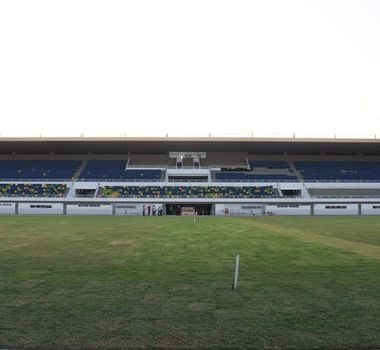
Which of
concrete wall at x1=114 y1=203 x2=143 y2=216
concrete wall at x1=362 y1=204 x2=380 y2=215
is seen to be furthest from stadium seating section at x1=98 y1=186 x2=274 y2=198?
concrete wall at x1=362 y1=204 x2=380 y2=215

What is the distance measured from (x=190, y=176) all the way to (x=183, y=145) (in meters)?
5.18

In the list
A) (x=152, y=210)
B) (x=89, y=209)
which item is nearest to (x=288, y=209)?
(x=152, y=210)

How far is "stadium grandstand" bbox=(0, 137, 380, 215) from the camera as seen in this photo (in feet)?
185

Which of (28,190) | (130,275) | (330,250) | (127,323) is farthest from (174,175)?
(127,323)

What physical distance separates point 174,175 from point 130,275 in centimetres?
5297

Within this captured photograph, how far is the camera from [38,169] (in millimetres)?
65688

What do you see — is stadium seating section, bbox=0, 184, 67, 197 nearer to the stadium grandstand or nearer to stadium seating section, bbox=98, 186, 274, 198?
the stadium grandstand

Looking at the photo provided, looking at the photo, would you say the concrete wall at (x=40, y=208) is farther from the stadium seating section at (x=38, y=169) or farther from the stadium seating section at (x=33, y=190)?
the stadium seating section at (x=38, y=169)

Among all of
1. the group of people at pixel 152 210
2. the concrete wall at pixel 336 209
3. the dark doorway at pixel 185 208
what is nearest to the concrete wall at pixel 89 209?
the group of people at pixel 152 210

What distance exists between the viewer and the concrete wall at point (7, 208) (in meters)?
56.2

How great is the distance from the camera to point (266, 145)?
6362 cm

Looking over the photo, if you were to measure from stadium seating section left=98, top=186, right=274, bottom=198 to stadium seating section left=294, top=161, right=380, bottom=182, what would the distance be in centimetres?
971

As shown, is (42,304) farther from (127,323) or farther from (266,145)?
(266,145)

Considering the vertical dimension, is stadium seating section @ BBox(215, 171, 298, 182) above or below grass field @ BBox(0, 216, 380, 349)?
above
